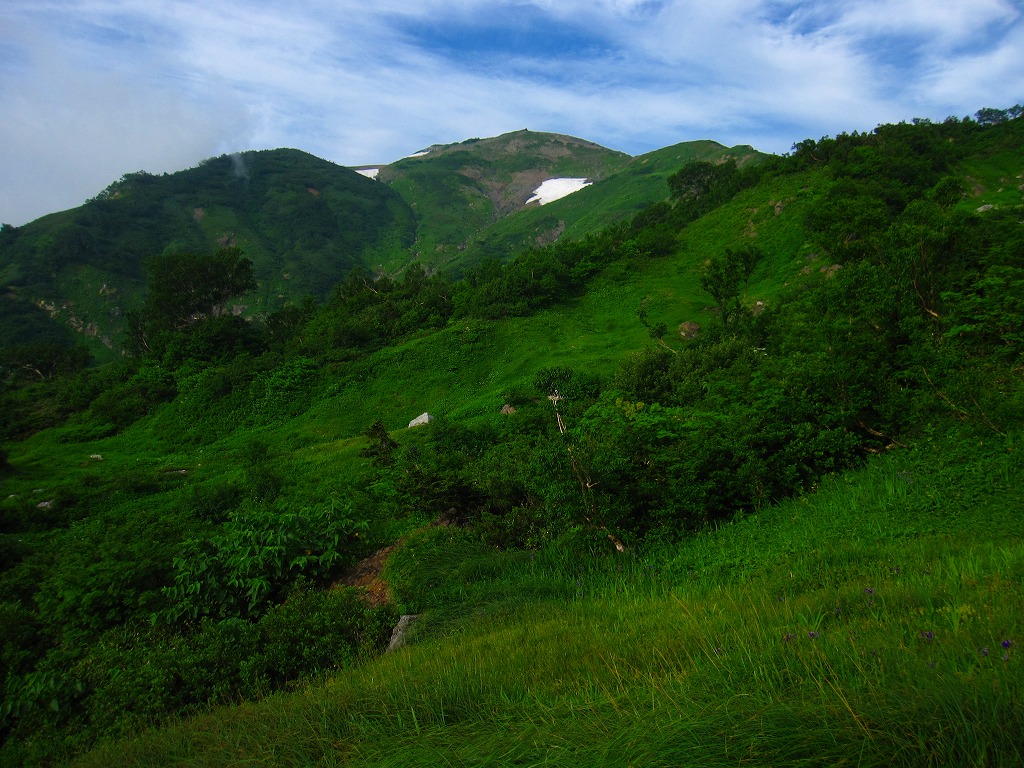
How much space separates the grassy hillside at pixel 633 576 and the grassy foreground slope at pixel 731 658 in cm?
2

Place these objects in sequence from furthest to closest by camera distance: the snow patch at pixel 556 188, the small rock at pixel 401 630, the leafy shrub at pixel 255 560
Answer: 1. the snow patch at pixel 556 188
2. the leafy shrub at pixel 255 560
3. the small rock at pixel 401 630

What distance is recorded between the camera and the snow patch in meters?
150

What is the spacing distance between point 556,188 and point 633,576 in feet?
529

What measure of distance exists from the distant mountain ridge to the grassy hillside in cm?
8348

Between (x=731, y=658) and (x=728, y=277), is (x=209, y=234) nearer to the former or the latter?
(x=728, y=277)

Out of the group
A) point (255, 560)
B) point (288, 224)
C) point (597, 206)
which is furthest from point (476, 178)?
point (255, 560)

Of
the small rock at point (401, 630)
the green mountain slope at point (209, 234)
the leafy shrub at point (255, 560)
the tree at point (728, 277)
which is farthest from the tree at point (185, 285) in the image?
the small rock at point (401, 630)

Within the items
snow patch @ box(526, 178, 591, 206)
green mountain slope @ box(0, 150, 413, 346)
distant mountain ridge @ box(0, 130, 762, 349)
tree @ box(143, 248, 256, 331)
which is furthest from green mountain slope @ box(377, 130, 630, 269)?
tree @ box(143, 248, 256, 331)

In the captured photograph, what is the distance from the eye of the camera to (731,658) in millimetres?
2965

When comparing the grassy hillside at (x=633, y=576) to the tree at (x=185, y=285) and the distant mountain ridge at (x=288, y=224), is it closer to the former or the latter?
the tree at (x=185, y=285)

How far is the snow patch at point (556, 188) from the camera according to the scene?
14975 centimetres

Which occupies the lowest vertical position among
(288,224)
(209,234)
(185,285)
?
(185,285)

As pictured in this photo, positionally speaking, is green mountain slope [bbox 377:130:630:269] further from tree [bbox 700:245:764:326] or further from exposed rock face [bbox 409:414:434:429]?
tree [bbox 700:245:764:326]

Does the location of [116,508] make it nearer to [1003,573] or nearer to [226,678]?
[226,678]
